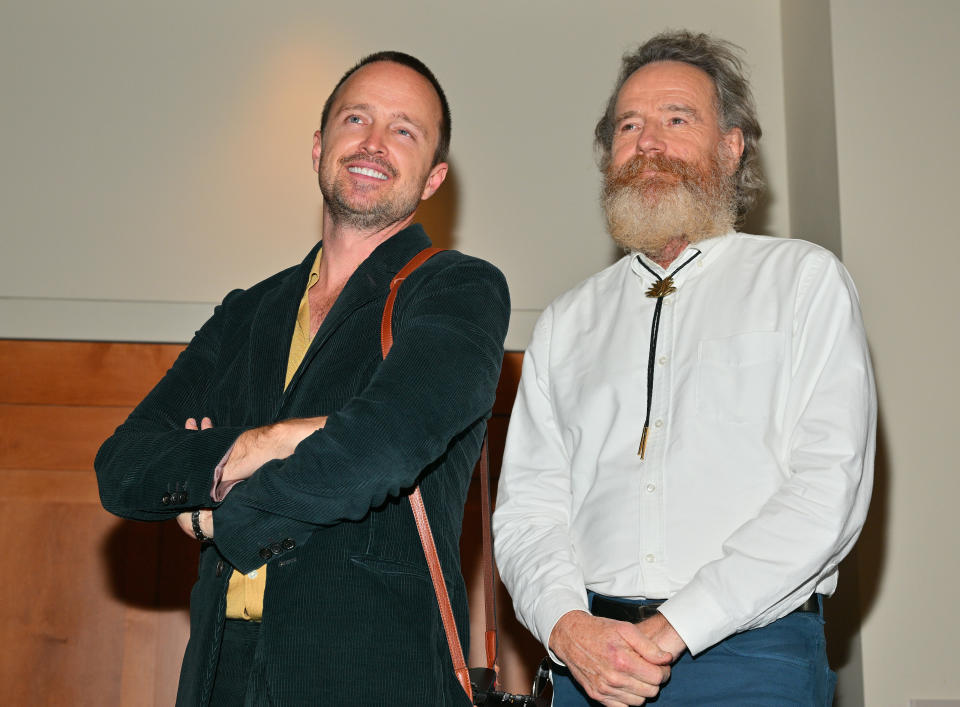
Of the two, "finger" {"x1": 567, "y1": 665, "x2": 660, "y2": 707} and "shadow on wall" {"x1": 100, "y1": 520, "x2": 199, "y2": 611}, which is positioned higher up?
"finger" {"x1": 567, "y1": 665, "x2": 660, "y2": 707}

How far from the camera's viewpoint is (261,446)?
1792mm

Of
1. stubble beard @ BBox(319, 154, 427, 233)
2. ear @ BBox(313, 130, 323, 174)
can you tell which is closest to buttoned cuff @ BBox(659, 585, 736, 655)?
stubble beard @ BBox(319, 154, 427, 233)

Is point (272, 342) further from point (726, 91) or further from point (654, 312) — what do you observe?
point (726, 91)

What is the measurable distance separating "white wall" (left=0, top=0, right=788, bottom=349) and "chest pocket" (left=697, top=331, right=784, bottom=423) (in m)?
1.97

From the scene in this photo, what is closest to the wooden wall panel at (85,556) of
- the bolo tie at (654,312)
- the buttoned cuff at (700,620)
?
the bolo tie at (654,312)

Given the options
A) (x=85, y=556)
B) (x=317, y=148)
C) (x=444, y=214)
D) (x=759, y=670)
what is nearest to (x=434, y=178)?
(x=317, y=148)

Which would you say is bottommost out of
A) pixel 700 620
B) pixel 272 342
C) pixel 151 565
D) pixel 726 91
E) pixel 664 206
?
pixel 151 565

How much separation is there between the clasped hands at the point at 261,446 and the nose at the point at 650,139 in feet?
3.52

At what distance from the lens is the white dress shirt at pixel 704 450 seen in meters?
1.85

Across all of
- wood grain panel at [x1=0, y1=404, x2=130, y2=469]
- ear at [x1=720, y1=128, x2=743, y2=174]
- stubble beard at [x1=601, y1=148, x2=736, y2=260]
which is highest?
ear at [x1=720, y1=128, x2=743, y2=174]

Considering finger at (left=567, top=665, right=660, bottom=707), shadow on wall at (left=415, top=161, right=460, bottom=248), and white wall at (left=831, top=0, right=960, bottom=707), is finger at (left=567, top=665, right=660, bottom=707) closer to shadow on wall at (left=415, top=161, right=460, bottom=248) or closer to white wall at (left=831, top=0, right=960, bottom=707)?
white wall at (left=831, top=0, right=960, bottom=707)

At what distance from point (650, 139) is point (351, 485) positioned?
1215 millimetres

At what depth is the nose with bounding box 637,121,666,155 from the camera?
7.96 ft

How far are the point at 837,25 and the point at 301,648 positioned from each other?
3109 mm
